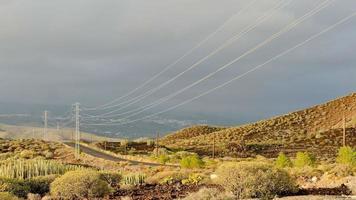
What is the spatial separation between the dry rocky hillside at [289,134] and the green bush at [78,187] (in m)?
74.9

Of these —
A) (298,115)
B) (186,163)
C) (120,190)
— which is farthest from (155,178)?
(298,115)

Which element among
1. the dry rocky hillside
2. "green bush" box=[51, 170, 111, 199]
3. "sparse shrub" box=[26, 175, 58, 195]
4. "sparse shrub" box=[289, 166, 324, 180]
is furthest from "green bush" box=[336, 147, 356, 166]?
the dry rocky hillside

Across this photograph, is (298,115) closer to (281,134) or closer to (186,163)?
(281,134)

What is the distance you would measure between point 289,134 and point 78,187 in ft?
369

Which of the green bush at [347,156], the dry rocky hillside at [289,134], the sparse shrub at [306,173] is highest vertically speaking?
the dry rocky hillside at [289,134]

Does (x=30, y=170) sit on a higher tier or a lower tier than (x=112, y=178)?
higher

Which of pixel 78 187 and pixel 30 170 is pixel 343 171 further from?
pixel 30 170

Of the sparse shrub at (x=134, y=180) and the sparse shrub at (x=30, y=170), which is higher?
the sparse shrub at (x=30, y=170)

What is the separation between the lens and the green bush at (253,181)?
2191 centimetres

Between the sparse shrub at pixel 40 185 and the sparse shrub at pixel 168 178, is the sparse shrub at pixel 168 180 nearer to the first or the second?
the sparse shrub at pixel 168 178

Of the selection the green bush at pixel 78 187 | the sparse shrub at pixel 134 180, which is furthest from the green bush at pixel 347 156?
the green bush at pixel 78 187

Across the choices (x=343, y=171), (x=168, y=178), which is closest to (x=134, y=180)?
(x=168, y=178)

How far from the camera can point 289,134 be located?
443ft

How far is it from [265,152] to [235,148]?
704cm
